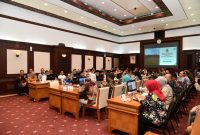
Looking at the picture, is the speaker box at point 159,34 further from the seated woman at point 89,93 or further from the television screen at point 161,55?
the seated woman at point 89,93

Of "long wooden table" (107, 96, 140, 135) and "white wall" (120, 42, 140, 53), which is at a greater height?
"white wall" (120, 42, 140, 53)

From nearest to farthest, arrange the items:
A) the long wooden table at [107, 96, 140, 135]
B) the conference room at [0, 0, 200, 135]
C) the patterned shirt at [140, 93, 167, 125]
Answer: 1. the patterned shirt at [140, 93, 167, 125]
2. the long wooden table at [107, 96, 140, 135]
3. the conference room at [0, 0, 200, 135]

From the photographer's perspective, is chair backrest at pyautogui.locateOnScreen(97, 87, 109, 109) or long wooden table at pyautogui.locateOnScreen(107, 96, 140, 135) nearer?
long wooden table at pyautogui.locateOnScreen(107, 96, 140, 135)

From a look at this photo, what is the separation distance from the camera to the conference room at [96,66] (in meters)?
3.57

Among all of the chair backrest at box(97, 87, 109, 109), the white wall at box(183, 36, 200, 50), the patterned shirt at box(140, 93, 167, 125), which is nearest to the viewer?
the patterned shirt at box(140, 93, 167, 125)

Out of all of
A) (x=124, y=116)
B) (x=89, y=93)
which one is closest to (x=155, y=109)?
(x=124, y=116)

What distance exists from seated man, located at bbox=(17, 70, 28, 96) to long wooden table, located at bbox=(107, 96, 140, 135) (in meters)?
6.01

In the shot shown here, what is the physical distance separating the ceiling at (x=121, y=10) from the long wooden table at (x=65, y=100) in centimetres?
476

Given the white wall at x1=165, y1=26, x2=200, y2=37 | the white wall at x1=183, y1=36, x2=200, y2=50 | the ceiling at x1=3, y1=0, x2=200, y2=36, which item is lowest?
the white wall at x1=183, y1=36, x2=200, y2=50

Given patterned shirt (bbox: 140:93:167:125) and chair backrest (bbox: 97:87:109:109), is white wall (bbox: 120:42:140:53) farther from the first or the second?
patterned shirt (bbox: 140:93:167:125)

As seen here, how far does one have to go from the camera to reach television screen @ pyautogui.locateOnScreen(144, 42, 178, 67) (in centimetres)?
1308

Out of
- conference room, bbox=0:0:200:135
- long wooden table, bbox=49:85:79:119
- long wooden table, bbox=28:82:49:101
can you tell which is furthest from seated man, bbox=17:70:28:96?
long wooden table, bbox=49:85:79:119

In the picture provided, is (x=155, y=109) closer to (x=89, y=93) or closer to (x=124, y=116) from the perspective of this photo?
(x=124, y=116)

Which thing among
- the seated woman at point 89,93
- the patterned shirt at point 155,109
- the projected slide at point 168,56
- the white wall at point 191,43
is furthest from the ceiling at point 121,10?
the patterned shirt at point 155,109
